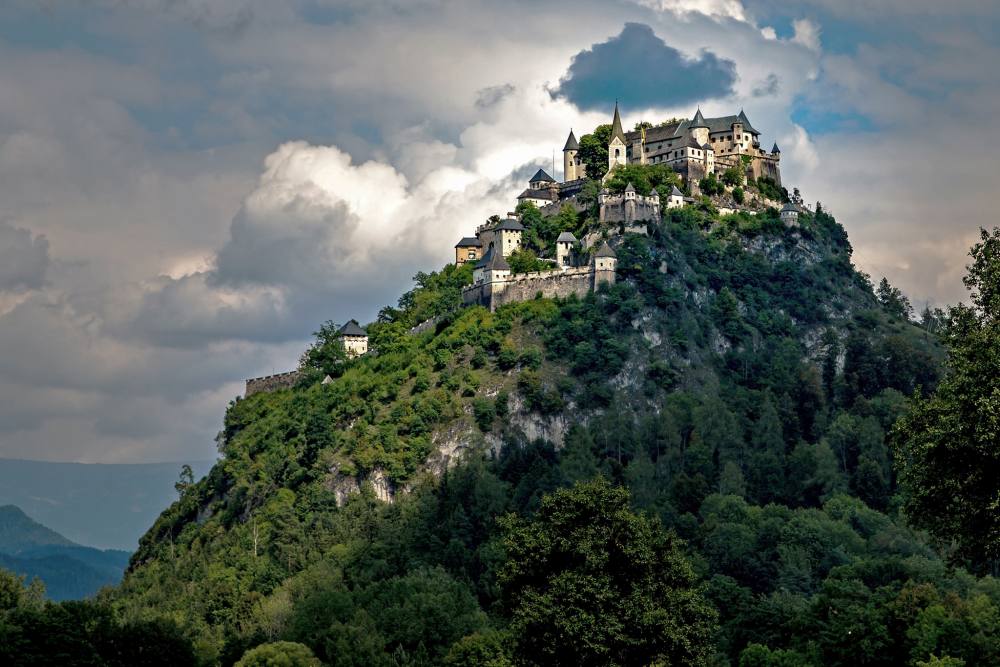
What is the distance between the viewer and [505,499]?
15725cm

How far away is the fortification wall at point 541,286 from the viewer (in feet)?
590

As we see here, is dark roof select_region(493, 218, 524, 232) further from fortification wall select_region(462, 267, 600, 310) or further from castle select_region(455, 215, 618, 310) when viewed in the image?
fortification wall select_region(462, 267, 600, 310)

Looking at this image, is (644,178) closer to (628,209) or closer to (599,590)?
(628,209)

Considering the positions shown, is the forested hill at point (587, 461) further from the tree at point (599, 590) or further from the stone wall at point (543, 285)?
the tree at point (599, 590)

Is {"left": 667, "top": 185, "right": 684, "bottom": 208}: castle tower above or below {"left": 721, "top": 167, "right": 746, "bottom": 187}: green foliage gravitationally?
below

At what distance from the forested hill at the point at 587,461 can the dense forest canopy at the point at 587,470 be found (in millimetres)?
305

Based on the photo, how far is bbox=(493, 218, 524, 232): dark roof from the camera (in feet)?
626

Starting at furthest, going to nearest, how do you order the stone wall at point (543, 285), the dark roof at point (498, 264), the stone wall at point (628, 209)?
the stone wall at point (628, 209), the dark roof at point (498, 264), the stone wall at point (543, 285)

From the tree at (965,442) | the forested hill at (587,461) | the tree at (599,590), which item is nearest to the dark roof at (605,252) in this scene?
the forested hill at (587,461)

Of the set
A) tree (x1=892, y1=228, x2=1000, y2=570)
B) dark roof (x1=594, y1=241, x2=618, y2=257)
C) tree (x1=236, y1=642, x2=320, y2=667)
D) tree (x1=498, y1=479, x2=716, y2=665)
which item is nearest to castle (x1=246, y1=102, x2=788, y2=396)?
dark roof (x1=594, y1=241, x2=618, y2=257)

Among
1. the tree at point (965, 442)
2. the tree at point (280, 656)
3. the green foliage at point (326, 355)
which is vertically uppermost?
the green foliage at point (326, 355)

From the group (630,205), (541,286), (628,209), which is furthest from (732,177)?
(541,286)

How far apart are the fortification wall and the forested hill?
2523mm

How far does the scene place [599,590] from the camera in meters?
65.7
